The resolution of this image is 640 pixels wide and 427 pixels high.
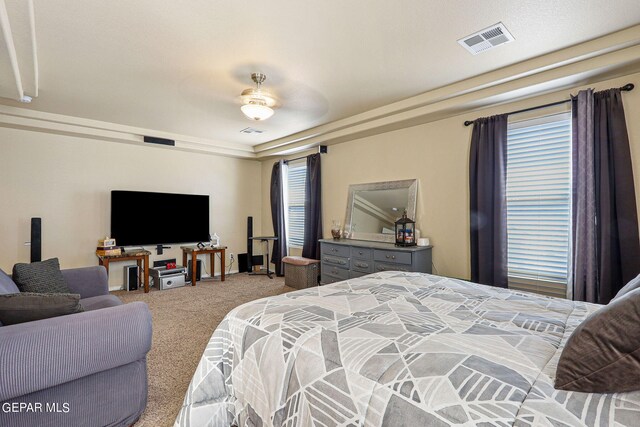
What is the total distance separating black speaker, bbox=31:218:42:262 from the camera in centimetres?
424

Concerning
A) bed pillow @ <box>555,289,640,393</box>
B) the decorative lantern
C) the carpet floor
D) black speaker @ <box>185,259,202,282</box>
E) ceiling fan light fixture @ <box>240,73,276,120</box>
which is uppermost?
ceiling fan light fixture @ <box>240,73,276,120</box>

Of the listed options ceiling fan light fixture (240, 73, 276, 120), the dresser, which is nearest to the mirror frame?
the dresser

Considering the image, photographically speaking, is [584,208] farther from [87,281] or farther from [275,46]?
[87,281]

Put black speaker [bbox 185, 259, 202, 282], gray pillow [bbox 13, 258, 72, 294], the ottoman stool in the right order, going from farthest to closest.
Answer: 1. black speaker [bbox 185, 259, 202, 282]
2. the ottoman stool
3. gray pillow [bbox 13, 258, 72, 294]

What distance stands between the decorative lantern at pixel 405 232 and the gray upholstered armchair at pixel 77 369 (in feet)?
10.0

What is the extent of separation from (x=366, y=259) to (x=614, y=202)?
2508 millimetres

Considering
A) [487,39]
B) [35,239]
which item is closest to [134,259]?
[35,239]

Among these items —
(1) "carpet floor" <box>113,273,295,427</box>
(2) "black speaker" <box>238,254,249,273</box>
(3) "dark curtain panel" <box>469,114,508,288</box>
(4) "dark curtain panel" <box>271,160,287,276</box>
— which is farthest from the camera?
(2) "black speaker" <box>238,254,249,273</box>

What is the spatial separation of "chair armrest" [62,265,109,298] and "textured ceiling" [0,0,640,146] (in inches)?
77.4

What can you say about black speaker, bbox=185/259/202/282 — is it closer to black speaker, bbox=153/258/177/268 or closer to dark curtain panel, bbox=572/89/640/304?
black speaker, bbox=153/258/177/268

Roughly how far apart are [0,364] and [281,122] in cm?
395

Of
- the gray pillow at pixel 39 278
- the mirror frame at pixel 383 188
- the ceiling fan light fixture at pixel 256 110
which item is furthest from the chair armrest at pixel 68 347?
the mirror frame at pixel 383 188

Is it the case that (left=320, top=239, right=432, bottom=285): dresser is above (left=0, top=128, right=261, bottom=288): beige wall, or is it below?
below

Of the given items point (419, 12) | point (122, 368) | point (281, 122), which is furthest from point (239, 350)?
point (281, 122)
